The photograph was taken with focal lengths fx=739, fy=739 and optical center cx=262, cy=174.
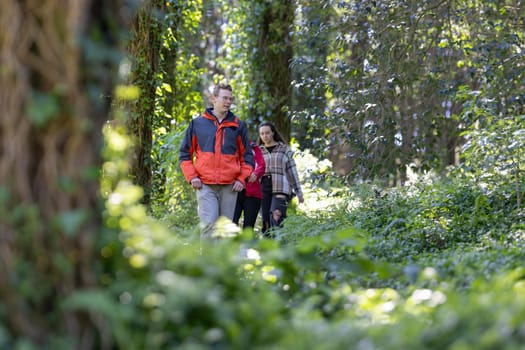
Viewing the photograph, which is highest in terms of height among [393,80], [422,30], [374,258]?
[422,30]

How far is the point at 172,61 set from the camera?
50.9ft

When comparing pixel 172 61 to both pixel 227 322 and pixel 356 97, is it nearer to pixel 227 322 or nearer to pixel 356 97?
pixel 356 97

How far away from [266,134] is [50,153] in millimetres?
7881

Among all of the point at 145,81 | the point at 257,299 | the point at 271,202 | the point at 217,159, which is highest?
the point at 145,81

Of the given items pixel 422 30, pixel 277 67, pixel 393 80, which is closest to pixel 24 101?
pixel 393 80

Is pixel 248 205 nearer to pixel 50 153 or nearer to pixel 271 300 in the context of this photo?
pixel 271 300

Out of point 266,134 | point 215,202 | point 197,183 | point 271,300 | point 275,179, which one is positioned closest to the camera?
point 271,300

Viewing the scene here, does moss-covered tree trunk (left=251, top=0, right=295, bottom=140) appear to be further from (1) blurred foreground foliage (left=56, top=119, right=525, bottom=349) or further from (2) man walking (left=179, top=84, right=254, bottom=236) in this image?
(1) blurred foreground foliage (left=56, top=119, right=525, bottom=349)

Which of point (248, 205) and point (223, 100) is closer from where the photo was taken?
point (223, 100)

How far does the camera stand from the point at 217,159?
8664 millimetres

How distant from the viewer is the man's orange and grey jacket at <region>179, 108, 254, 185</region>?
28.4ft

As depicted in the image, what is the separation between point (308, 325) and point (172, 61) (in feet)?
41.7

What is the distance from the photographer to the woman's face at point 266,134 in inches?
440

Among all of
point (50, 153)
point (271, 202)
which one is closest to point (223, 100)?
point (271, 202)
